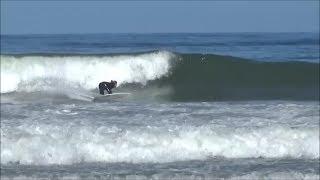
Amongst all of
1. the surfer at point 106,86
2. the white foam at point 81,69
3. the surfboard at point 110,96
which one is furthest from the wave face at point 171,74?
the surfboard at point 110,96

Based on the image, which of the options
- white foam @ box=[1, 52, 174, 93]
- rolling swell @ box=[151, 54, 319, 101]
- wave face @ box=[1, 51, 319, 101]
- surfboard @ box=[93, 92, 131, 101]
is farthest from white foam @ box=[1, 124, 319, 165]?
white foam @ box=[1, 52, 174, 93]

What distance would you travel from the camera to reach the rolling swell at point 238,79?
15680 mm

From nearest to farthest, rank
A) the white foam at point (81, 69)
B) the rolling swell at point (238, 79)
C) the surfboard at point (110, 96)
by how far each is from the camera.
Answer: the surfboard at point (110, 96) < the rolling swell at point (238, 79) < the white foam at point (81, 69)

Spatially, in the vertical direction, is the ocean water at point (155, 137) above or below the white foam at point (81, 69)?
below

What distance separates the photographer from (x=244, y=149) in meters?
8.41

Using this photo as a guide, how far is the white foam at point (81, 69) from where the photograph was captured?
1670 centimetres

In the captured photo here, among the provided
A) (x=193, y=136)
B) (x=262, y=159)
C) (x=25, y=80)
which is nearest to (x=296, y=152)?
(x=262, y=159)

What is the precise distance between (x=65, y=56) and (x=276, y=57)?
24.8ft

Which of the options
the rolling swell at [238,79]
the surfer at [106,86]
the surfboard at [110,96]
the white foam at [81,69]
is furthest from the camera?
Result: the white foam at [81,69]

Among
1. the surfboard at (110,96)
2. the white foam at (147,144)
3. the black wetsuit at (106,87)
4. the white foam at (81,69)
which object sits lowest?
the white foam at (147,144)

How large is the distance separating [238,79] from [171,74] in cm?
172

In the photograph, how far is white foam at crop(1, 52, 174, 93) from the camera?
1670cm

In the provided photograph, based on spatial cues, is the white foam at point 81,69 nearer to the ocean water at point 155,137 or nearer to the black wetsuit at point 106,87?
the ocean water at point 155,137

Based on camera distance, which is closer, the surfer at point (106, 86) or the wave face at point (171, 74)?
the surfer at point (106, 86)
